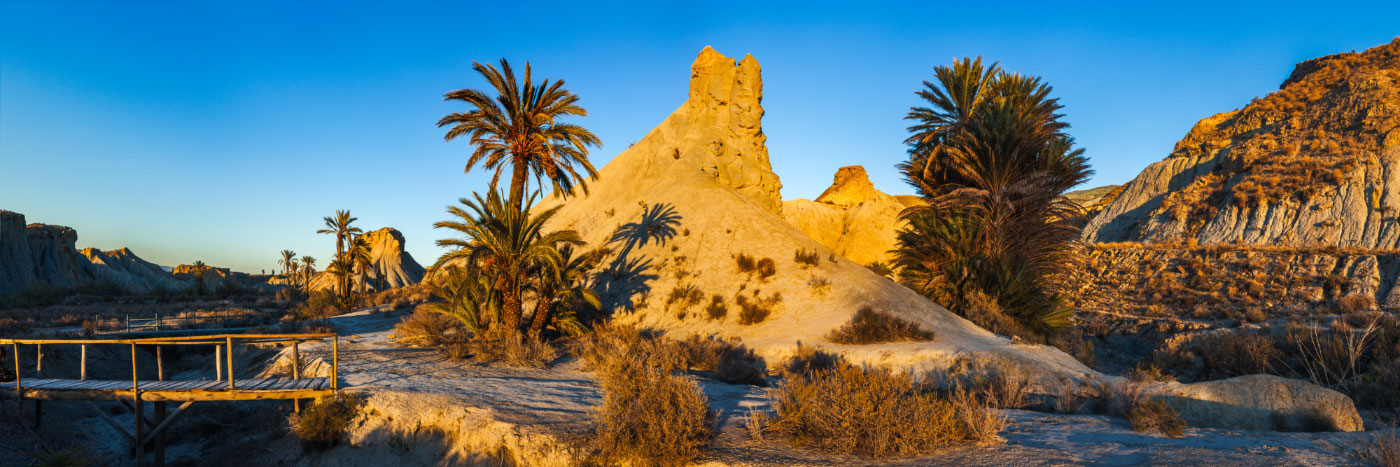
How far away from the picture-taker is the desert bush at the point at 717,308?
17719mm

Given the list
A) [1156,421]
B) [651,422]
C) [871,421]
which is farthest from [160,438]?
[1156,421]

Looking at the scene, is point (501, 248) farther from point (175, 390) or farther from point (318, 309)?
point (318, 309)

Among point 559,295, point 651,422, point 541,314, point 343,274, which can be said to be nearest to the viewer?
point 651,422

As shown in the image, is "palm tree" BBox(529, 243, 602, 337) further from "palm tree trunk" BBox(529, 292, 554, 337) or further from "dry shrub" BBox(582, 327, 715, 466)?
"dry shrub" BBox(582, 327, 715, 466)

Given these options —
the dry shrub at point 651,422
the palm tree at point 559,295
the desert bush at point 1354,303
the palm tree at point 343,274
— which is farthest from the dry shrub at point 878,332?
the palm tree at point 343,274

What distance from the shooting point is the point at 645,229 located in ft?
73.9

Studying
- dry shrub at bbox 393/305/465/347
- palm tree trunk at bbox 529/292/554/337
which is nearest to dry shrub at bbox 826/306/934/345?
palm tree trunk at bbox 529/292/554/337

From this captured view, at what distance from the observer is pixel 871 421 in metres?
5.97

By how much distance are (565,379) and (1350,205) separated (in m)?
45.4

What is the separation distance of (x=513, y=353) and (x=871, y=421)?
9554 mm

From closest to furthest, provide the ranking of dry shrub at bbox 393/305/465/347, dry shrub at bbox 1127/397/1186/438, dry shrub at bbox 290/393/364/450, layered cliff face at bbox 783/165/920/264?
1. dry shrub at bbox 1127/397/1186/438
2. dry shrub at bbox 290/393/364/450
3. dry shrub at bbox 393/305/465/347
4. layered cliff face at bbox 783/165/920/264

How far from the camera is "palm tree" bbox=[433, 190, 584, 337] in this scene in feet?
48.4

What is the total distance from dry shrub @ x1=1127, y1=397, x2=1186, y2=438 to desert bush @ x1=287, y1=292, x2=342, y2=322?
32.2 meters

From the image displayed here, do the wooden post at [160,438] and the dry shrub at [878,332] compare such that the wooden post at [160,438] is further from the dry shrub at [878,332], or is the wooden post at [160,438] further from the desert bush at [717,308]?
the dry shrub at [878,332]
